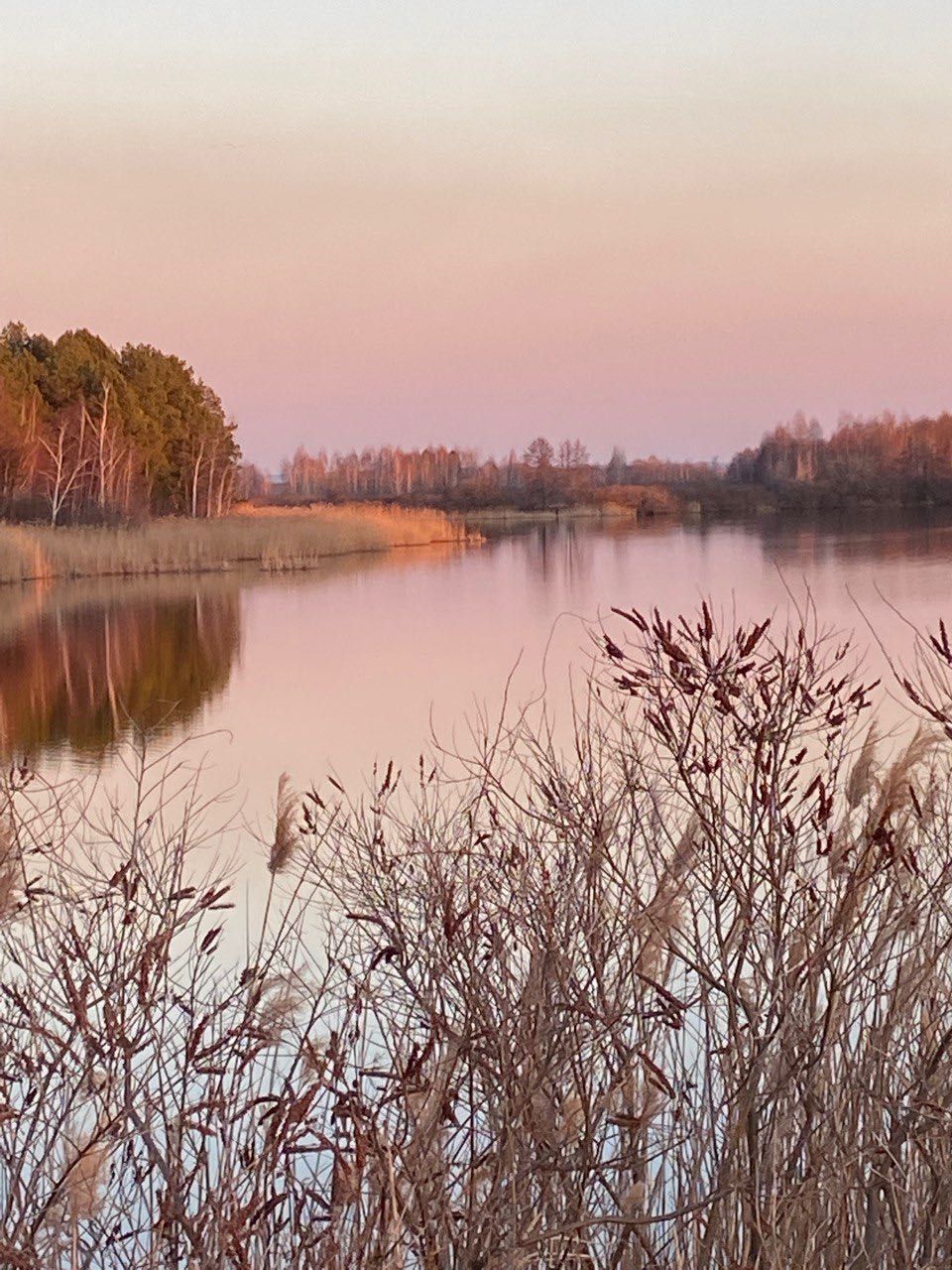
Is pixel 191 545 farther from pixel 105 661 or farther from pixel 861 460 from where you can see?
pixel 861 460

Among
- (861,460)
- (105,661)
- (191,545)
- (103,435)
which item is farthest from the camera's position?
(861,460)

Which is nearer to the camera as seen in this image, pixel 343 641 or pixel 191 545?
pixel 343 641

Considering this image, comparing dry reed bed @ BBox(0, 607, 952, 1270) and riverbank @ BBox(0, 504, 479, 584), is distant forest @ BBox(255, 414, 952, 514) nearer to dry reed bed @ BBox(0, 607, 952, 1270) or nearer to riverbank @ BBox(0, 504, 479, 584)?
riverbank @ BBox(0, 504, 479, 584)

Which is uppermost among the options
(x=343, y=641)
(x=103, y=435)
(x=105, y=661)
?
(x=103, y=435)

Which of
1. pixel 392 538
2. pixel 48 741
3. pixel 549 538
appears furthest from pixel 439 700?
pixel 549 538

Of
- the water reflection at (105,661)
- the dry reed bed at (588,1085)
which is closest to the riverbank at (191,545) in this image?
the water reflection at (105,661)

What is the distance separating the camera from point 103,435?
1796 inches

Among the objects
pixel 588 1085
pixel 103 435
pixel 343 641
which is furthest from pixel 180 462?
pixel 588 1085

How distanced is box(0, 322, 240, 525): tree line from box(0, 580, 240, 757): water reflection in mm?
12955

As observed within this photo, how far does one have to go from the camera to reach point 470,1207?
278 centimetres

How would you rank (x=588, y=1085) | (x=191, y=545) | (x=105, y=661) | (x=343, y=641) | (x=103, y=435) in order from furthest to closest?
(x=103, y=435) < (x=191, y=545) < (x=343, y=641) < (x=105, y=661) < (x=588, y=1085)

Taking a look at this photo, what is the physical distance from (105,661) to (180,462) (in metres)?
33.8

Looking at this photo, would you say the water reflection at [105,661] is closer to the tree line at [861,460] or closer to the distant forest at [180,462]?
the distant forest at [180,462]

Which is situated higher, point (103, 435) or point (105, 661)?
point (103, 435)
